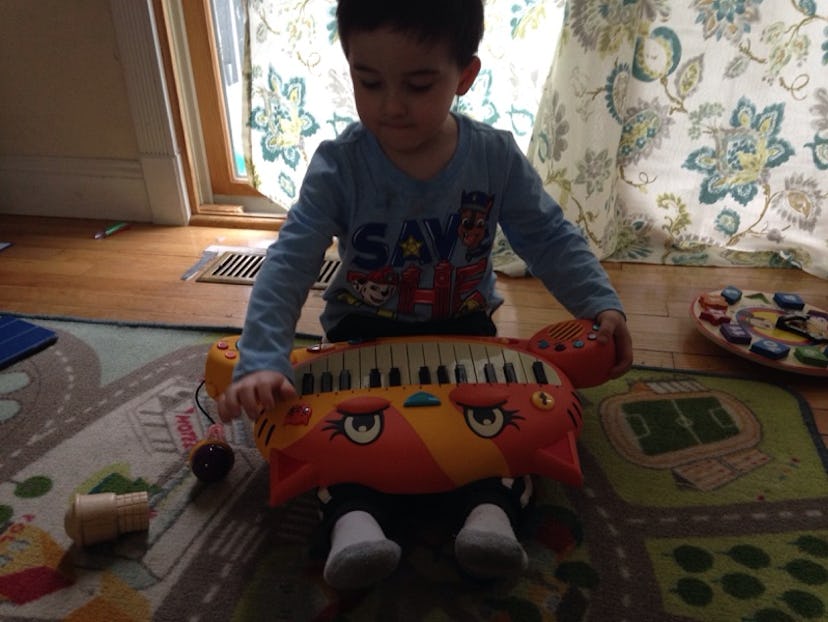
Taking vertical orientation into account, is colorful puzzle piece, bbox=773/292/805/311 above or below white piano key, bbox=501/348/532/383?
below

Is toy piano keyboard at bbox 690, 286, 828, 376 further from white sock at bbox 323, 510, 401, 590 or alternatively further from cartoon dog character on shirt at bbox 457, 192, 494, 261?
white sock at bbox 323, 510, 401, 590

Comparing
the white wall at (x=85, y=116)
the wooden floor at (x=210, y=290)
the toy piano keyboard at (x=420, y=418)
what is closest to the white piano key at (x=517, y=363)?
the toy piano keyboard at (x=420, y=418)

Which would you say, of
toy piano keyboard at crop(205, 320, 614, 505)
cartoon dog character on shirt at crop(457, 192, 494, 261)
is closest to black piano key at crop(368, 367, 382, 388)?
toy piano keyboard at crop(205, 320, 614, 505)

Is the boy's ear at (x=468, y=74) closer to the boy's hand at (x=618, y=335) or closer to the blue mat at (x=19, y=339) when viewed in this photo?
the boy's hand at (x=618, y=335)

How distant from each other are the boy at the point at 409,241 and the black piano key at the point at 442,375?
122 millimetres

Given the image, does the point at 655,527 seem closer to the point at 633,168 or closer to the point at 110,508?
the point at 110,508

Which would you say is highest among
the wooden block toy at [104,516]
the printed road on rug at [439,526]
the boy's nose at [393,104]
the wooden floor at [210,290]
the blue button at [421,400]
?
the boy's nose at [393,104]

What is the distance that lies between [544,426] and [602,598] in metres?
0.18

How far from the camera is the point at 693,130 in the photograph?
131 centimetres

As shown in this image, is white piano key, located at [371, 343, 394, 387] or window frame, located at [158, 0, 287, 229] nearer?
white piano key, located at [371, 343, 394, 387]

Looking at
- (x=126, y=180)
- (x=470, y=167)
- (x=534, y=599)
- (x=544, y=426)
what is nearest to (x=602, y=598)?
(x=534, y=599)

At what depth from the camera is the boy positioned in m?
0.63

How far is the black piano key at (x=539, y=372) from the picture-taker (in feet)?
2.42

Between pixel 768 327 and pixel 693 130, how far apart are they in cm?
46
